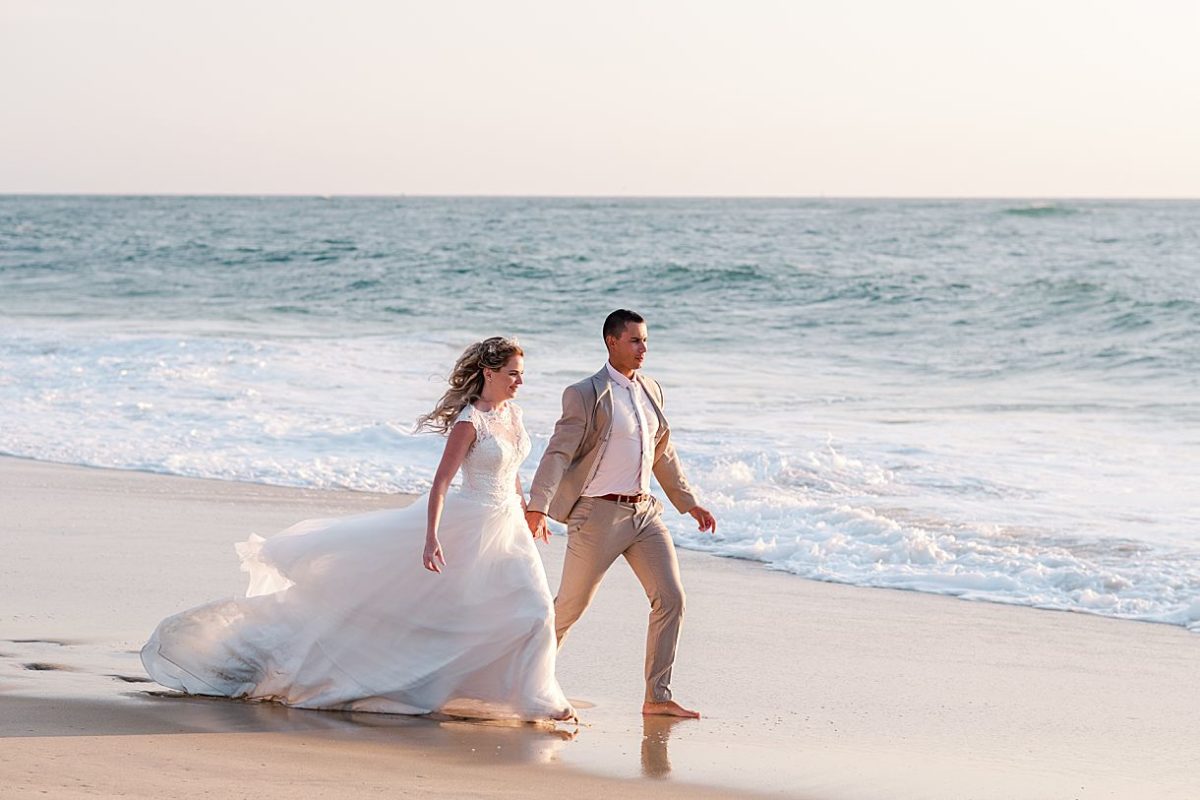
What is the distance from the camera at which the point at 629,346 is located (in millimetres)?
5789

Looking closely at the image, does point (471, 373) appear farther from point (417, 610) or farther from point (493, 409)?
point (417, 610)

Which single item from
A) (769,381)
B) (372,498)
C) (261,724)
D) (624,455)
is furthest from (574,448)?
(769,381)

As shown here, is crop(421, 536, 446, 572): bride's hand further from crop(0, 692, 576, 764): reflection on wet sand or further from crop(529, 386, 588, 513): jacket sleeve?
crop(0, 692, 576, 764): reflection on wet sand

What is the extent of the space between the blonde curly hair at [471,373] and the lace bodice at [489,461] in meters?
0.05

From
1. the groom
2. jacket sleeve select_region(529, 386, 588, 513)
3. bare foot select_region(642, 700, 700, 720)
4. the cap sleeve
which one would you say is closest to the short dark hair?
the groom

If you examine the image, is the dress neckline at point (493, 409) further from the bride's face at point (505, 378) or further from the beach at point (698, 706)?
the beach at point (698, 706)

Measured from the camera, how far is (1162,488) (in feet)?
37.3

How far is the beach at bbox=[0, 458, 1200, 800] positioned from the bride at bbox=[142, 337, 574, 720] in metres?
0.13

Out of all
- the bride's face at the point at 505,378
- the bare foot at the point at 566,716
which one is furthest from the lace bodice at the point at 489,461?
the bare foot at the point at 566,716

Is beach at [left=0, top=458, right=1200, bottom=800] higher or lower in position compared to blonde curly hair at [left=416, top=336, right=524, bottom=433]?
lower

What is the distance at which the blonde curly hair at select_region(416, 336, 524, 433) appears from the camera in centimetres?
566

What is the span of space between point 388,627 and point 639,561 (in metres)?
1.03

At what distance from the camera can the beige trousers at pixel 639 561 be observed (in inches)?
227

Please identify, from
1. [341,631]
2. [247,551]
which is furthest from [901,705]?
[247,551]
